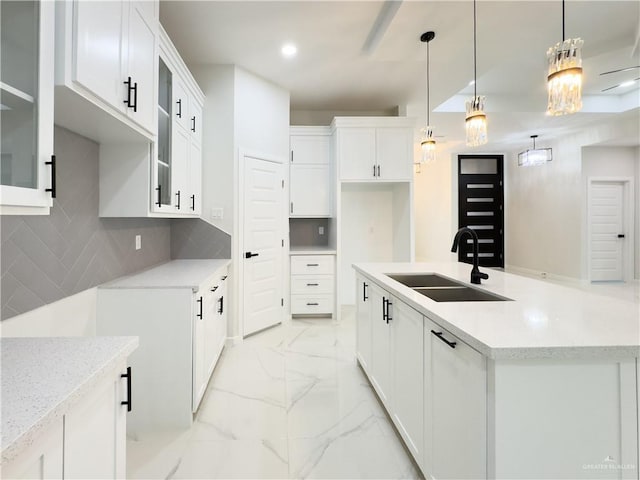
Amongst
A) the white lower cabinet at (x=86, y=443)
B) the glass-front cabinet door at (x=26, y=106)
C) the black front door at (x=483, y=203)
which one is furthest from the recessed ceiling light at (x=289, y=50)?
the black front door at (x=483, y=203)

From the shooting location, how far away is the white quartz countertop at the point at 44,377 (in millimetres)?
671

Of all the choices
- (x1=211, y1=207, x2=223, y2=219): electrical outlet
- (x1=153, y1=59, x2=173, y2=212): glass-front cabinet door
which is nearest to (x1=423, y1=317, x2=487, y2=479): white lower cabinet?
(x1=153, y1=59, x2=173, y2=212): glass-front cabinet door

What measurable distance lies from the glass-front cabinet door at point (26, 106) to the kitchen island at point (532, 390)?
4.50 feet

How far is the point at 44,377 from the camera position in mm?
881

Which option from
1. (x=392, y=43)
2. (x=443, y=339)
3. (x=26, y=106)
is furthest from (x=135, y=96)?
(x=392, y=43)

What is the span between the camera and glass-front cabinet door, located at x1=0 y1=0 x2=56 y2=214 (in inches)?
36.0

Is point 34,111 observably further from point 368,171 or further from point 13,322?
point 368,171

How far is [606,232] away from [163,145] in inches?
317

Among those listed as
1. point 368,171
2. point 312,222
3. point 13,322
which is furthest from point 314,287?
point 13,322

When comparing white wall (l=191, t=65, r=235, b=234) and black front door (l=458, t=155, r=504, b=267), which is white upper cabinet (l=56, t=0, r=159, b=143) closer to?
white wall (l=191, t=65, r=235, b=234)

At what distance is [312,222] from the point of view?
196 inches

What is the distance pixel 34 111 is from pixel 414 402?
182 centimetres

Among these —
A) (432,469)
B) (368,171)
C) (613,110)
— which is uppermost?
(613,110)

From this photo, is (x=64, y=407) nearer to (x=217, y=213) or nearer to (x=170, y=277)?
(x=170, y=277)
